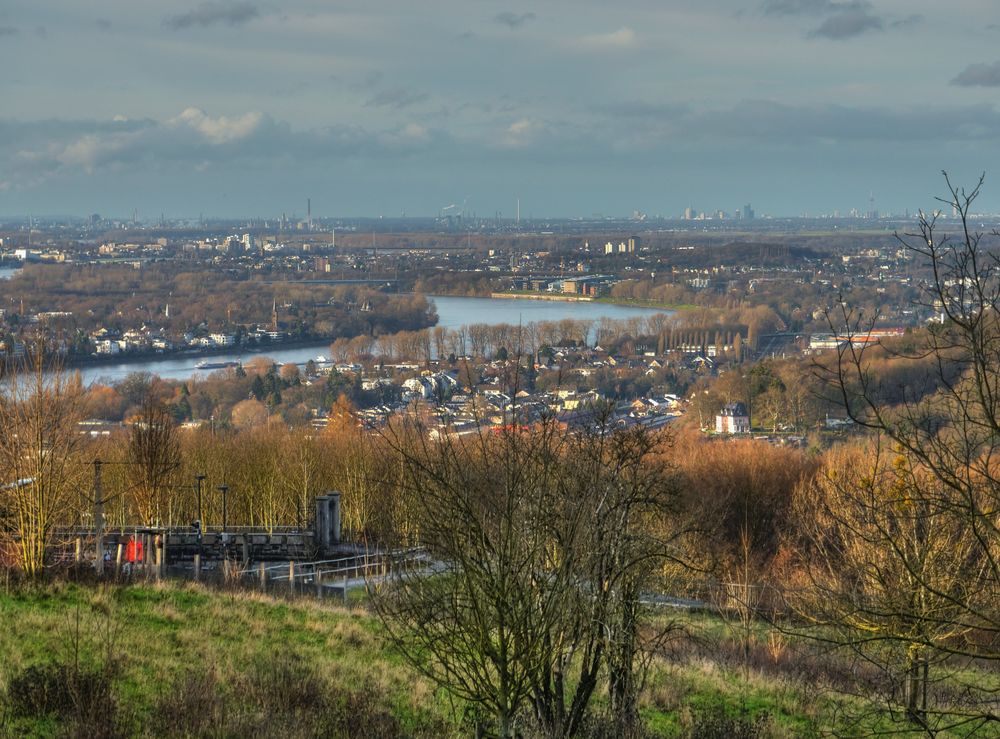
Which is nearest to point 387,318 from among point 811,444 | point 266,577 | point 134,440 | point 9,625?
point 811,444

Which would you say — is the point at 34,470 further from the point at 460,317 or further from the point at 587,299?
the point at 587,299

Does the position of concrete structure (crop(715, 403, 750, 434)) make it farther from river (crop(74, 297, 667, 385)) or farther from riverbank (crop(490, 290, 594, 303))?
riverbank (crop(490, 290, 594, 303))

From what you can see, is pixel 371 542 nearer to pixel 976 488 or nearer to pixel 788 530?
pixel 788 530

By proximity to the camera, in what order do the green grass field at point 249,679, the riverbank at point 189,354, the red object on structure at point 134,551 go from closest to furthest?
the green grass field at point 249,679, the red object on structure at point 134,551, the riverbank at point 189,354

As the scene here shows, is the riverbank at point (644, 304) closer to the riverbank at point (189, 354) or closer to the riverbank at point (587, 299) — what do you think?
the riverbank at point (587, 299)

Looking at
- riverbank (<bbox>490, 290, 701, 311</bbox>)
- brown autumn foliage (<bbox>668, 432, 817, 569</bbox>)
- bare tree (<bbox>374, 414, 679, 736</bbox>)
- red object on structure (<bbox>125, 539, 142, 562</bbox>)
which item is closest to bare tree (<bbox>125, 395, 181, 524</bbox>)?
red object on structure (<bbox>125, 539, 142, 562</bbox>)

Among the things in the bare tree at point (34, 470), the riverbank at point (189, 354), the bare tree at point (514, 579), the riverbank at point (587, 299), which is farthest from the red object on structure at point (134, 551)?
the riverbank at point (587, 299)

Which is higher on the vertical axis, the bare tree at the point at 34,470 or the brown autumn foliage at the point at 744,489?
the bare tree at the point at 34,470
